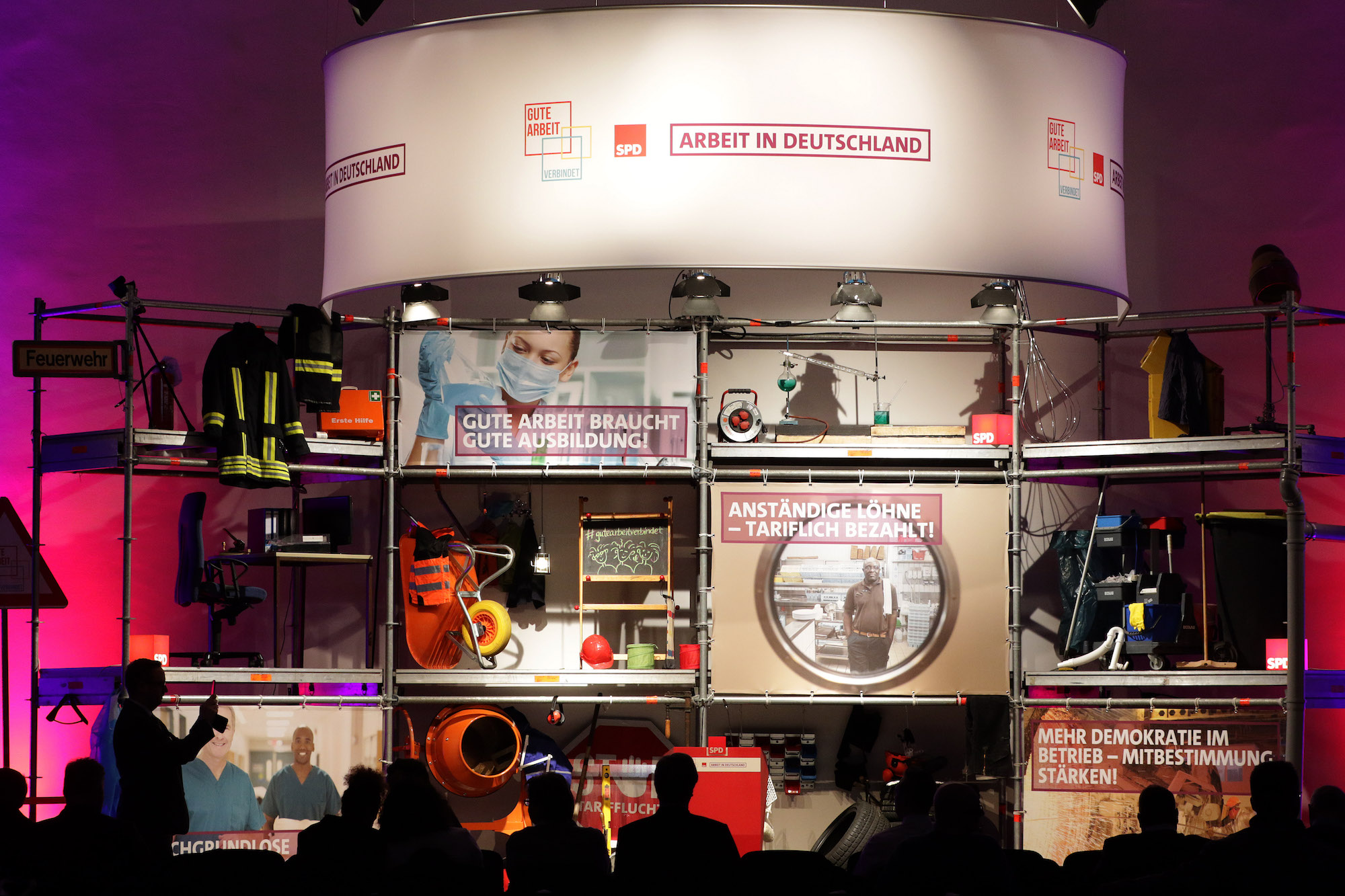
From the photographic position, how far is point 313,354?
27.7ft

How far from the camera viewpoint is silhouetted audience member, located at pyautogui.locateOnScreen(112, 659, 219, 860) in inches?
223

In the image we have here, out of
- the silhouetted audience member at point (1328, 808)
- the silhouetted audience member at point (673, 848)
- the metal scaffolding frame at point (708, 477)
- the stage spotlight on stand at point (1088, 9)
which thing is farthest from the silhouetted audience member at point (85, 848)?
the stage spotlight on stand at point (1088, 9)

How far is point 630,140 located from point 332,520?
200 inches

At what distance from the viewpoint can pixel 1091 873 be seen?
14.7 ft

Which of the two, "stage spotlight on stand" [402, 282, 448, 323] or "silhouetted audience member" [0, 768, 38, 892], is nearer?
"silhouetted audience member" [0, 768, 38, 892]

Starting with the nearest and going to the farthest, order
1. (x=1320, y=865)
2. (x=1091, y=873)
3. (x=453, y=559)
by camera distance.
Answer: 1. (x=1320, y=865)
2. (x=1091, y=873)
3. (x=453, y=559)

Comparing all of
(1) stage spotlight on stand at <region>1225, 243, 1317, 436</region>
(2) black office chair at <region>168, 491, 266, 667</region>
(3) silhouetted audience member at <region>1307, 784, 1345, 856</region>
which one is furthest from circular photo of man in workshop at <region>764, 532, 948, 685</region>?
(3) silhouetted audience member at <region>1307, 784, 1345, 856</region>

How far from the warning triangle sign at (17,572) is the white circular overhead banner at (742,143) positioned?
4814mm

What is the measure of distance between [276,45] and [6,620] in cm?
443

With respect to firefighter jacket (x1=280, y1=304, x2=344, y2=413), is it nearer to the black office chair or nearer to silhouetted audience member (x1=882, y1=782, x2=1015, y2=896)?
the black office chair

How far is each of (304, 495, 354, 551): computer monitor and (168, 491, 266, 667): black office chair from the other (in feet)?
2.00

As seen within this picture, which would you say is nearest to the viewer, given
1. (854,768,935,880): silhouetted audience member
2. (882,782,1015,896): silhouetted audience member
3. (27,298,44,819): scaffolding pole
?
(882,782,1015,896): silhouetted audience member

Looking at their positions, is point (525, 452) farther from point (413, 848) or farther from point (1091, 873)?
point (1091, 873)

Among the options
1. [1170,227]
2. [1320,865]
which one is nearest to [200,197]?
[1170,227]
